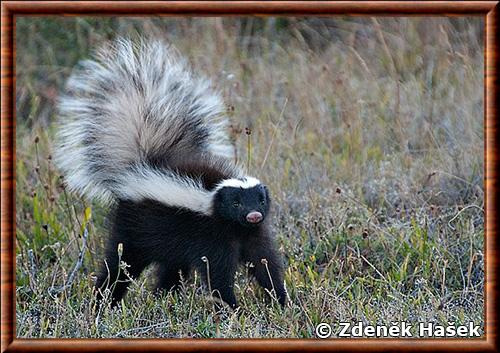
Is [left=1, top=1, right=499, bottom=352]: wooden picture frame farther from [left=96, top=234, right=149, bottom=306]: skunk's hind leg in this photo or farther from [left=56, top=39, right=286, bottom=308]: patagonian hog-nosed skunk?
[left=96, top=234, right=149, bottom=306]: skunk's hind leg

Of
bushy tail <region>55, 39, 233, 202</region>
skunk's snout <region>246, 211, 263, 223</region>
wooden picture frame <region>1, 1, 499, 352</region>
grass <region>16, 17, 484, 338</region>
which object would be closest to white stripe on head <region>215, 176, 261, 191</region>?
skunk's snout <region>246, 211, 263, 223</region>

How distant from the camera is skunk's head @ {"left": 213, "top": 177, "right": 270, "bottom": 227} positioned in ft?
15.5

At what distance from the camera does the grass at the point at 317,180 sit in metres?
4.76

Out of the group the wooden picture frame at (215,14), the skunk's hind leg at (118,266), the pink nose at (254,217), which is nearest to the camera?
the wooden picture frame at (215,14)

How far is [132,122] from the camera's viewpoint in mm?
5199

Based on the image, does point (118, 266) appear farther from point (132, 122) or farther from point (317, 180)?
point (317, 180)

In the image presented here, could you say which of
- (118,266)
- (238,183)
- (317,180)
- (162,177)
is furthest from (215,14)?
(317,180)

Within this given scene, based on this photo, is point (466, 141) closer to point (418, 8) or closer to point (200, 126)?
point (200, 126)

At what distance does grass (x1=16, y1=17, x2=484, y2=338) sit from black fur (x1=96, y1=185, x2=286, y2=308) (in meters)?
0.14

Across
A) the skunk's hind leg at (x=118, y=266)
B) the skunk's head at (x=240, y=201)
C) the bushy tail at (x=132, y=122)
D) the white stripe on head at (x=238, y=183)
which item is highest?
the bushy tail at (x=132, y=122)

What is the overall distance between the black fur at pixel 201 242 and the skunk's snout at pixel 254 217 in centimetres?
8

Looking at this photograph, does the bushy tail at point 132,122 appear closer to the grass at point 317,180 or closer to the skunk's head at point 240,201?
the grass at point 317,180

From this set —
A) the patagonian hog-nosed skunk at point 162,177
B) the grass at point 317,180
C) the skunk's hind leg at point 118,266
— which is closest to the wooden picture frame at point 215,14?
the grass at point 317,180

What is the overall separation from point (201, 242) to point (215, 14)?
138 cm
